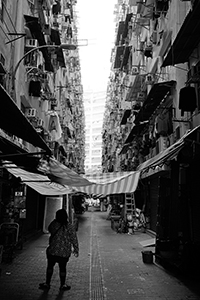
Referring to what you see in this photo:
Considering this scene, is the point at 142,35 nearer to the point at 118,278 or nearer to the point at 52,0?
the point at 52,0

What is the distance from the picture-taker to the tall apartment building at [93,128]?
105700 mm

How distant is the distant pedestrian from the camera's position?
21.9ft

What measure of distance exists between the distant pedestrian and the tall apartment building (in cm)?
9406

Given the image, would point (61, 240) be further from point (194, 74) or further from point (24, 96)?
point (24, 96)

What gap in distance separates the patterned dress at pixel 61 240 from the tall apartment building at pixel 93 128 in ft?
309

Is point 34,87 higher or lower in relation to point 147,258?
higher

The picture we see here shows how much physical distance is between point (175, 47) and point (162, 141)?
17.4ft

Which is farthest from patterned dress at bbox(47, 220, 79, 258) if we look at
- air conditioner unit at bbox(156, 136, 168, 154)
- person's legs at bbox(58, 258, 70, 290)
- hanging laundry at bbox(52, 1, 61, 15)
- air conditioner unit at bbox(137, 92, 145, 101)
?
hanging laundry at bbox(52, 1, 61, 15)

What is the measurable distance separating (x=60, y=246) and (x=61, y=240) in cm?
12

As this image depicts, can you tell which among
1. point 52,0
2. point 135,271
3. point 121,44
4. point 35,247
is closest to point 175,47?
point 135,271

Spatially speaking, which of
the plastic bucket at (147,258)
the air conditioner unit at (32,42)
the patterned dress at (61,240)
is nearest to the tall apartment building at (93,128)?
the air conditioner unit at (32,42)

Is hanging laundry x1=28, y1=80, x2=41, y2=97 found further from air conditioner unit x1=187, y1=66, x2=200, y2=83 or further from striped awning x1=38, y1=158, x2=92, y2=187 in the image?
striped awning x1=38, y1=158, x2=92, y2=187

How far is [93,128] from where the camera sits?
11056cm

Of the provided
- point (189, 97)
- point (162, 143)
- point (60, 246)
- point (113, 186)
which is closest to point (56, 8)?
point (162, 143)
